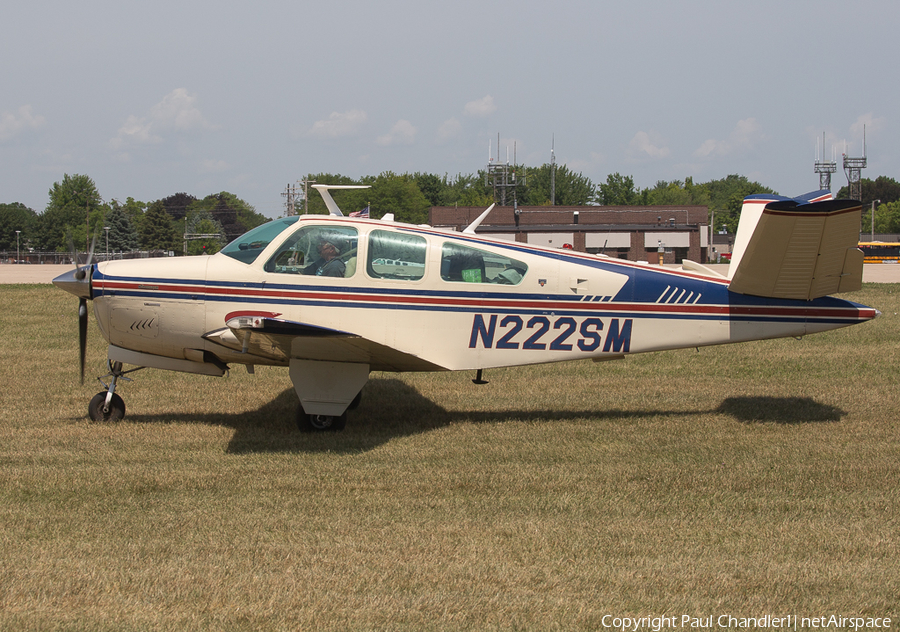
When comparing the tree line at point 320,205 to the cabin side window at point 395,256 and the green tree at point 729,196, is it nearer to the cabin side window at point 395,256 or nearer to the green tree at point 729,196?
the green tree at point 729,196

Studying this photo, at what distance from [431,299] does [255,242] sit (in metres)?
1.88

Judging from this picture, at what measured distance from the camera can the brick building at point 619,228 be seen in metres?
62.7

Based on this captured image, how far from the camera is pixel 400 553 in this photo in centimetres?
459

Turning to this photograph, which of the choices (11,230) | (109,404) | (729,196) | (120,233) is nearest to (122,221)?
A: (120,233)

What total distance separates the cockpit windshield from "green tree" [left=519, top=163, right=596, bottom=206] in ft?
318

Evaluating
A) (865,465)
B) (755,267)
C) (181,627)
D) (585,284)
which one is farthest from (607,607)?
(755,267)

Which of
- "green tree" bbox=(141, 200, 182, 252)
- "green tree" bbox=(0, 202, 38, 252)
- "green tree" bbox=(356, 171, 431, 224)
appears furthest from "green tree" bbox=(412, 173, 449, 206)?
"green tree" bbox=(0, 202, 38, 252)

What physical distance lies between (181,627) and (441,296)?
14.6 feet

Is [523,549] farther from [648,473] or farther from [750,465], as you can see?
[750,465]

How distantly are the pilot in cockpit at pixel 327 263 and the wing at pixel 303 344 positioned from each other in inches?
27.5

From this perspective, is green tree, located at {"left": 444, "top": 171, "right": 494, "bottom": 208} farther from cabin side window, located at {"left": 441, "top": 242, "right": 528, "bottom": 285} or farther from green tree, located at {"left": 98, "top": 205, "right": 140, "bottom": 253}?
cabin side window, located at {"left": 441, "top": 242, "right": 528, "bottom": 285}

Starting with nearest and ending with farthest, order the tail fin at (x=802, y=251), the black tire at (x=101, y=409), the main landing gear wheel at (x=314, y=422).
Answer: the tail fin at (x=802, y=251), the main landing gear wheel at (x=314, y=422), the black tire at (x=101, y=409)

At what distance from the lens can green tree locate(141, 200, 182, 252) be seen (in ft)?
319

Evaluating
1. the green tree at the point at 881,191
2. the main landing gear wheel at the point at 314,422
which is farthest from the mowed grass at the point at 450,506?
the green tree at the point at 881,191
